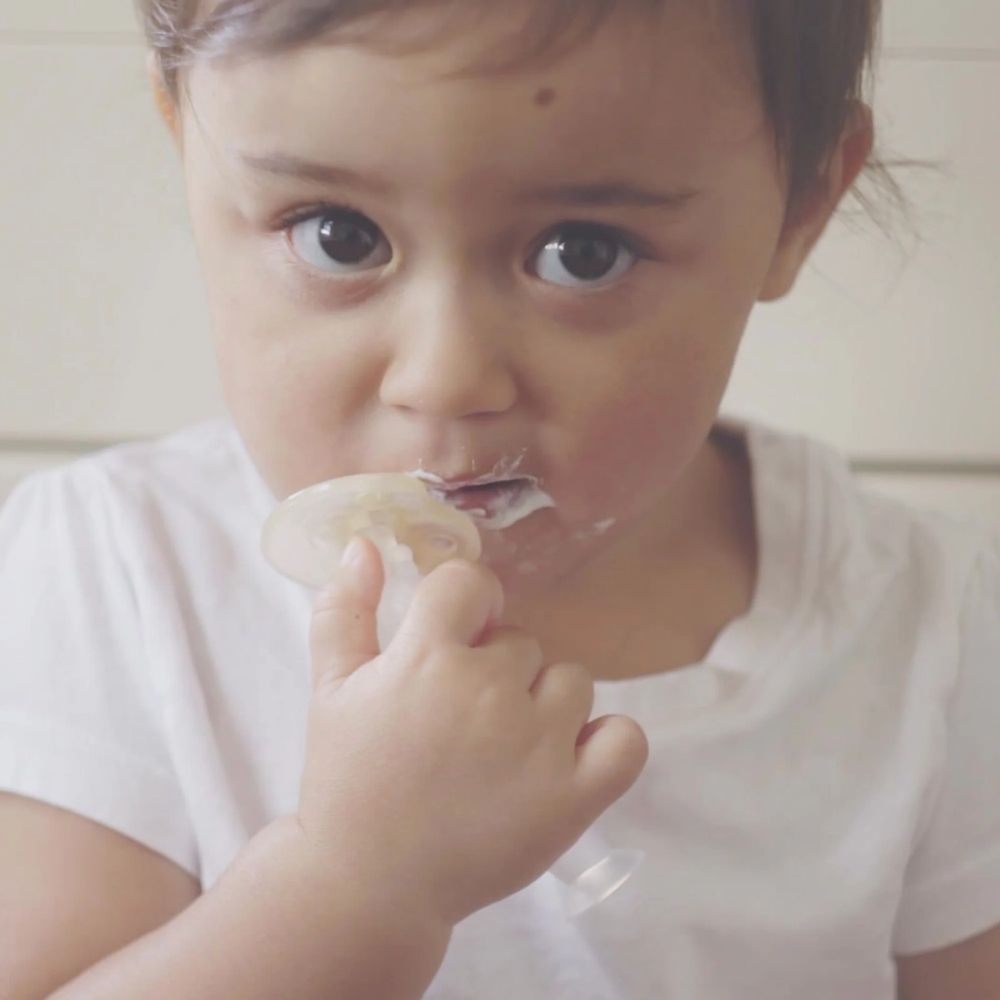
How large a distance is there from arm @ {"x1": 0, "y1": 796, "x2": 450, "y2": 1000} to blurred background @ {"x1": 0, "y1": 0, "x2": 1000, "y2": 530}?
42cm

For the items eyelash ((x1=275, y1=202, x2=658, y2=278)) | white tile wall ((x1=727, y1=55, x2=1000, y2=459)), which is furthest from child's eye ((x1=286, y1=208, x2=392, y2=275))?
white tile wall ((x1=727, y1=55, x2=1000, y2=459))

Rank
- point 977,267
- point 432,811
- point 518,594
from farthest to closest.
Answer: point 977,267 < point 518,594 < point 432,811

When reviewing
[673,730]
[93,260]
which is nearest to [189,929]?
[673,730]

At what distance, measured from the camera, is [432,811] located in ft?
1.16

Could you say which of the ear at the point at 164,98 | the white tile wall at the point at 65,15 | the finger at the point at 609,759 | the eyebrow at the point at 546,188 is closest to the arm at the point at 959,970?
the finger at the point at 609,759

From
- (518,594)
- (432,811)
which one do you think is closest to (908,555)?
(518,594)

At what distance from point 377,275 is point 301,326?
0.12 ft

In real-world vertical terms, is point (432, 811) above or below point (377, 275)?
below

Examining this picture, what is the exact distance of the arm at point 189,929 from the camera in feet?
1.17

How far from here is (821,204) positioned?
1.59ft

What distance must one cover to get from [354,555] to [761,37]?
205 millimetres

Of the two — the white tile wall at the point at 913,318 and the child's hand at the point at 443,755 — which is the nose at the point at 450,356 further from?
the white tile wall at the point at 913,318

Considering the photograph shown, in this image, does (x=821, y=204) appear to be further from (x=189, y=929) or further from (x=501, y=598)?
(x=189, y=929)

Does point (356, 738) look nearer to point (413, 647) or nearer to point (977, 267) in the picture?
point (413, 647)
